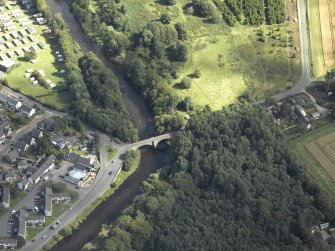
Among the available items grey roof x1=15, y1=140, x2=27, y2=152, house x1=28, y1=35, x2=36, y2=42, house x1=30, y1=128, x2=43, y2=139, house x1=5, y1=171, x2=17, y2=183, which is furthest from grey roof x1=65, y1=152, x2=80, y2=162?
house x1=28, y1=35, x2=36, y2=42

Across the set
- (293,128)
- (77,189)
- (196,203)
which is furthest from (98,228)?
(293,128)

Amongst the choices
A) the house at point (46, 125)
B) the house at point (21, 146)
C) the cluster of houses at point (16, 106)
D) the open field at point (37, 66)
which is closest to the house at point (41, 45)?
the open field at point (37, 66)

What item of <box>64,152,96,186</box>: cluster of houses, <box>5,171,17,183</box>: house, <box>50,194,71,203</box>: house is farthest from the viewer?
<box>64,152,96,186</box>: cluster of houses

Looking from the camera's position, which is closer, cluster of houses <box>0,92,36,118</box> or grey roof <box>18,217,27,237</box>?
grey roof <box>18,217,27,237</box>

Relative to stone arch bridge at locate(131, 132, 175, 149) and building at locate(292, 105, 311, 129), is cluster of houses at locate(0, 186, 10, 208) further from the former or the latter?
building at locate(292, 105, 311, 129)

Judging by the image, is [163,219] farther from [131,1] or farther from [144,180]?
[131,1]

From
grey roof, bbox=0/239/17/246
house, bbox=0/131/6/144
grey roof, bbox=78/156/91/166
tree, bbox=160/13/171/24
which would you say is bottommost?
grey roof, bbox=78/156/91/166

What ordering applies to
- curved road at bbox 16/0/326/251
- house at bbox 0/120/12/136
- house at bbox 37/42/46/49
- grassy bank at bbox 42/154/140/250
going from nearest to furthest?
grassy bank at bbox 42/154/140/250, curved road at bbox 16/0/326/251, house at bbox 0/120/12/136, house at bbox 37/42/46/49

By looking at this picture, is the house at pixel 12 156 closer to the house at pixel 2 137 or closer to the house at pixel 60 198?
the house at pixel 2 137
